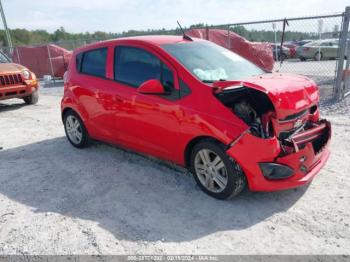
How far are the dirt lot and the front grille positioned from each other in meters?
4.78

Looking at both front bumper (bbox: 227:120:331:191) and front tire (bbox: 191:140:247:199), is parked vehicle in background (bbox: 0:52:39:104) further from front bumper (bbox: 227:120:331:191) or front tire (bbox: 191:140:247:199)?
front bumper (bbox: 227:120:331:191)

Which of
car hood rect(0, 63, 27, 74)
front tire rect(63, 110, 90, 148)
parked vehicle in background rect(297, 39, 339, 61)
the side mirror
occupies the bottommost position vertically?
parked vehicle in background rect(297, 39, 339, 61)

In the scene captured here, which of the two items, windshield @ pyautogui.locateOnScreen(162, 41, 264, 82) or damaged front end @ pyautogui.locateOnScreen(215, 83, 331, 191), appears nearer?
damaged front end @ pyautogui.locateOnScreen(215, 83, 331, 191)

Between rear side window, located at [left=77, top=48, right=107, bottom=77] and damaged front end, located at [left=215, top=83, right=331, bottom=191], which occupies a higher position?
→ rear side window, located at [left=77, top=48, right=107, bottom=77]

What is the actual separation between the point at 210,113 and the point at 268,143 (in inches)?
27.1

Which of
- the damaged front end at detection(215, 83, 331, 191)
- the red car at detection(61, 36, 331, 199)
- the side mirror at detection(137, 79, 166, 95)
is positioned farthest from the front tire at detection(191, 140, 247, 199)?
the side mirror at detection(137, 79, 166, 95)

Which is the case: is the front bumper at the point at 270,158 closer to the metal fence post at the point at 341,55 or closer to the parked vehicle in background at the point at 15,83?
the metal fence post at the point at 341,55

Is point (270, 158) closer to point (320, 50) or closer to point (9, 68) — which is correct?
point (9, 68)

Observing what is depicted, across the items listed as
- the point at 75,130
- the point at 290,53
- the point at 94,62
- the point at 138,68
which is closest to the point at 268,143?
the point at 138,68

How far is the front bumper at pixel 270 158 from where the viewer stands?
10.9ft

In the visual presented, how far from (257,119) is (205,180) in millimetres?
945

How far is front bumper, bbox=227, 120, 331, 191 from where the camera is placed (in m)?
3.33

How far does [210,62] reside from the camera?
4297 mm

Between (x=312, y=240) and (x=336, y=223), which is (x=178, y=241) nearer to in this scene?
(x=312, y=240)
